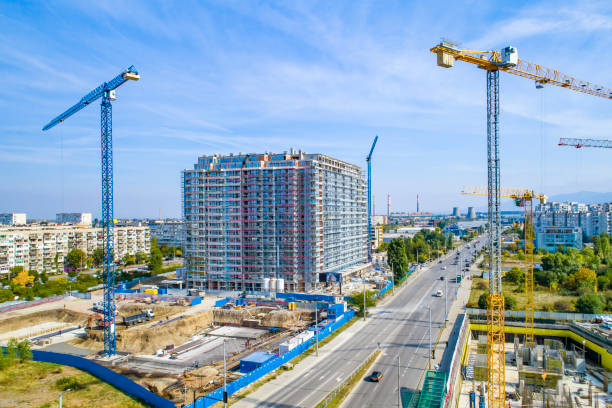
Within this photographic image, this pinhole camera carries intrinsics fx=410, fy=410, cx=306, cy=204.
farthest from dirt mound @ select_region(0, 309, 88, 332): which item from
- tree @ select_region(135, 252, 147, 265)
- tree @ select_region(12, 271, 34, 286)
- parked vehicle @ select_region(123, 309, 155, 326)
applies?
tree @ select_region(135, 252, 147, 265)

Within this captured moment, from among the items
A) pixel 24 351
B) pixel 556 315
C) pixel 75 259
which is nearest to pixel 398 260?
pixel 556 315

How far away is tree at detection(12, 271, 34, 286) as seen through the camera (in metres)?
95.6

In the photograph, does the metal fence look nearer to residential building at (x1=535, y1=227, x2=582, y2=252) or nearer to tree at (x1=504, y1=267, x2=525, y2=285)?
tree at (x1=504, y1=267, x2=525, y2=285)

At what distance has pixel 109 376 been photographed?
136 feet

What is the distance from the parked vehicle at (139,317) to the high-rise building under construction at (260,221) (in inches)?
831

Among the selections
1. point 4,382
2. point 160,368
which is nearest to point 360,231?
point 160,368

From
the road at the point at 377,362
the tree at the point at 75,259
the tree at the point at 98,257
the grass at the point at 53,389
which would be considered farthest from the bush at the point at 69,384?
the tree at the point at 98,257

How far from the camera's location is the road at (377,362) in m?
36.7

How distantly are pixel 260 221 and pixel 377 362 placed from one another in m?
47.7

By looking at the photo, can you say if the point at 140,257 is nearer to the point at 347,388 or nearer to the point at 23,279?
the point at 23,279

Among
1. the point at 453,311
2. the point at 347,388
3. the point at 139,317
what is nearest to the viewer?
the point at 347,388

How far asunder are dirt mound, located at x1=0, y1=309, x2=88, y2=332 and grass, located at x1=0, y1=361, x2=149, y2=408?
83.9 ft

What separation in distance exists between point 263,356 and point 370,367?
11905 millimetres

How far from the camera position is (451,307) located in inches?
2825
